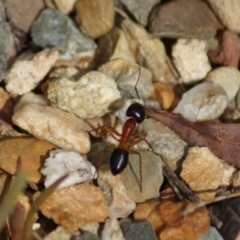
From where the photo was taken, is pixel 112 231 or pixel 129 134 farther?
pixel 129 134

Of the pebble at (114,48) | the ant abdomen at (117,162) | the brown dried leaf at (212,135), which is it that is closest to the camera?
the ant abdomen at (117,162)

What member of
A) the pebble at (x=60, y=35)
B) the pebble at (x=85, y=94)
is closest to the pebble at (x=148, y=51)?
the pebble at (x=60, y=35)

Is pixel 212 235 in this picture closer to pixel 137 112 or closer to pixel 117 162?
pixel 117 162

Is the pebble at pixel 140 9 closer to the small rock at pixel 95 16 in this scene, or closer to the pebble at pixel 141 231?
the small rock at pixel 95 16

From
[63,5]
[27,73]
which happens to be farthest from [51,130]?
[63,5]

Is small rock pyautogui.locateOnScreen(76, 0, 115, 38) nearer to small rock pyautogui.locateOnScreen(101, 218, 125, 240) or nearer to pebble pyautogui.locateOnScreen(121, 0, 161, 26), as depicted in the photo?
pebble pyautogui.locateOnScreen(121, 0, 161, 26)

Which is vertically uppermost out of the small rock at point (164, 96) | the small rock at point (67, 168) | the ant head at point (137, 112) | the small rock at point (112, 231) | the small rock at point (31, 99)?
the small rock at point (31, 99)

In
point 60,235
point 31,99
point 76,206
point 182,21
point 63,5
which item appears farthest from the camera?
point 63,5
